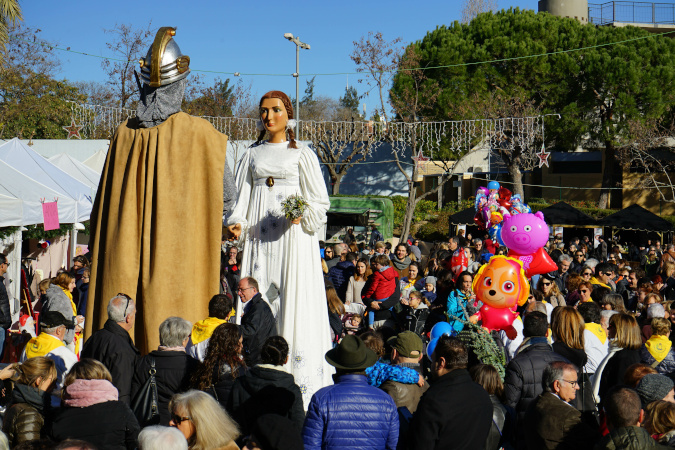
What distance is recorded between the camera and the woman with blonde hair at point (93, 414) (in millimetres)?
3777

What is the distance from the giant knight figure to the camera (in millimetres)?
4836

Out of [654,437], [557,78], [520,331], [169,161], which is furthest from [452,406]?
[557,78]

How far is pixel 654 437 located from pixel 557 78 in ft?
109

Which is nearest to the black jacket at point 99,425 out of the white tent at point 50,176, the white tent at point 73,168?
the white tent at point 50,176

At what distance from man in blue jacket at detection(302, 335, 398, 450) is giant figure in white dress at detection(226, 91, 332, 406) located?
1775 mm

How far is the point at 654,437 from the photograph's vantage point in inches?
163

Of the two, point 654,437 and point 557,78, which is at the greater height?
point 557,78

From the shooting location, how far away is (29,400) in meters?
4.29

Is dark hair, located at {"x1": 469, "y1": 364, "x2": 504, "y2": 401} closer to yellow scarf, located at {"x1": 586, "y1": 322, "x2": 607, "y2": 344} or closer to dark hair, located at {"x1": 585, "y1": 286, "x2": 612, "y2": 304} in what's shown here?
yellow scarf, located at {"x1": 586, "y1": 322, "x2": 607, "y2": 344}

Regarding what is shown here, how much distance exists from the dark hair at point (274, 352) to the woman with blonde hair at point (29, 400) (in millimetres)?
1319

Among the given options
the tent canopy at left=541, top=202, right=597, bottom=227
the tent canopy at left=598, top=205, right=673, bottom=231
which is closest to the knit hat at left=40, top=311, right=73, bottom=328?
the tent canopy at left=541, top=202, right=597, bottom=227

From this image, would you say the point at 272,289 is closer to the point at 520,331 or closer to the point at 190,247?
the point at 190,247

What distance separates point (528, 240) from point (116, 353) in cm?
740

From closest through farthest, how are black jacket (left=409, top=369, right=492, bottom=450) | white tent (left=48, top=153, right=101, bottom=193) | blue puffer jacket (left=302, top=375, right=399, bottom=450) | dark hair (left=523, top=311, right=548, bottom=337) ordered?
blue puffer jacket (left=302, top=375, right=399, bottom=450), black jacket (left=409, top=369, right=492, bottom=450), dark hair (left=523, top=311, right=548, bottom=337), white tent (left=48, top=153, right=101, bottom=193)
